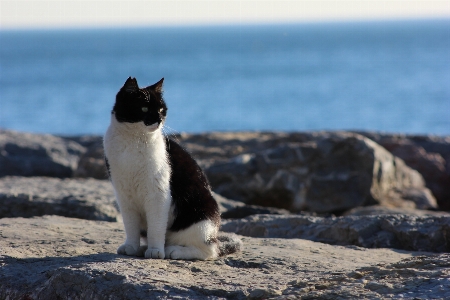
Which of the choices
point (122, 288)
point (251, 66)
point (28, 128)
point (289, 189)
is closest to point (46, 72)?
point (251, 66)

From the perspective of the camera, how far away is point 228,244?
487 centimetres

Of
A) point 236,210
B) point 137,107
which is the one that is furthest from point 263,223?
point 137,107

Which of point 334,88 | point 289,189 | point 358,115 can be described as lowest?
point 289,189

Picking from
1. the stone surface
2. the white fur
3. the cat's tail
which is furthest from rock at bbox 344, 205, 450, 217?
the white fur

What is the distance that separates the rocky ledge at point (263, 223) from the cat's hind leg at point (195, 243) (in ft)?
0.50

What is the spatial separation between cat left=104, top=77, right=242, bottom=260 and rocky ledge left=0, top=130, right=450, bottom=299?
0.22m

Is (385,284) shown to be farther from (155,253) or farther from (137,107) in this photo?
(137,107)

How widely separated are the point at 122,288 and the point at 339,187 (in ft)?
19.3

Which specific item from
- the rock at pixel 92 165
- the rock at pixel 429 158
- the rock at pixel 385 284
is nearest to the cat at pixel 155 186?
the rock at pixel 385 284

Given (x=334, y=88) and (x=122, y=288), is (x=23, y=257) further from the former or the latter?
(x=334, y=88)

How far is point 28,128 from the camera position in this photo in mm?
29312

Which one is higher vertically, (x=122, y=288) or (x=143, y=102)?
(x=143, y=102)

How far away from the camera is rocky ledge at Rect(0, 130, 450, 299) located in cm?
376

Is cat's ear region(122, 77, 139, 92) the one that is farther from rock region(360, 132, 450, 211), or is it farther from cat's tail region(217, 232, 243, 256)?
rock region(360, 132, 450, 211)
